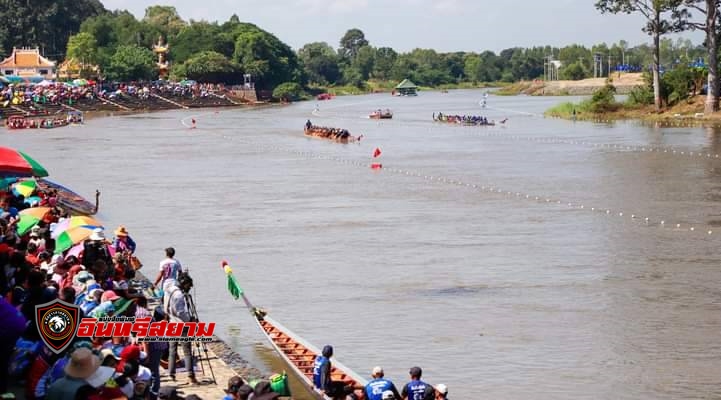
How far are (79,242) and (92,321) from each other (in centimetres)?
574

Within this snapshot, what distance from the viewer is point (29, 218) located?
63.4ft

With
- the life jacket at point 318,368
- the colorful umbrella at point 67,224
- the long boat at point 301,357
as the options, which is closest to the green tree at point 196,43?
the colorful umbrella at point 67,224

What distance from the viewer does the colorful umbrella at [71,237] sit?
690 inches

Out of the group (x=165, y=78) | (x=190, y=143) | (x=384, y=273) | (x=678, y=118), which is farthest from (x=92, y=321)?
(x=165, y=78)

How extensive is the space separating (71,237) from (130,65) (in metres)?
110

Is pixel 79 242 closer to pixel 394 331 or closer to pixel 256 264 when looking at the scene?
pixel 394 331

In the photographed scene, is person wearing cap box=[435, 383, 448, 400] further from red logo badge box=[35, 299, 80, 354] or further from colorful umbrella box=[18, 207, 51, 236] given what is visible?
colorful umbrella box=[18, 207, 51, 236]

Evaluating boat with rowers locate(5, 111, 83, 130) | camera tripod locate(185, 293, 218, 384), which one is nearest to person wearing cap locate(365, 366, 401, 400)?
camera tripod locate(185, 293, 218, 384)

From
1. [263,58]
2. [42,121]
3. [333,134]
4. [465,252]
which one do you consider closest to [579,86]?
Result: [263,58]

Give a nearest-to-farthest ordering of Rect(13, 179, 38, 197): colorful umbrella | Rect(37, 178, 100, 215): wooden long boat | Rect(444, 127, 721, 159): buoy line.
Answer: Rect(13, 179, 38, 197): colorful umbrella → Rect(37, 178, 100, 215): wooden long boat → Rect(444, 127, 721, 159): buoy line

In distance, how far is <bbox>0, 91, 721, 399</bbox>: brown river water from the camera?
693 inches

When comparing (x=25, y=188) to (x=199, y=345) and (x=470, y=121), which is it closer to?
(x=199, y=345)

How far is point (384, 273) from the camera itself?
24203 millimetres

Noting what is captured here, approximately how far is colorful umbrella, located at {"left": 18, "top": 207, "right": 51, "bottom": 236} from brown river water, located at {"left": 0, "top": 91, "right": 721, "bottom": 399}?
3.50 m
